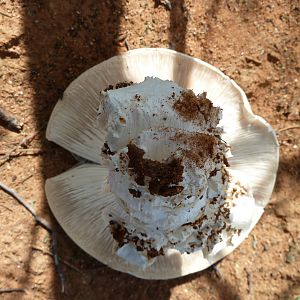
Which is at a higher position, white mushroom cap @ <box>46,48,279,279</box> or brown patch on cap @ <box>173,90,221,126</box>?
brown patch on cap @ <box>173,90,221,126</box>

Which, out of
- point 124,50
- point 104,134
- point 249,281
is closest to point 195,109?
point 104,134

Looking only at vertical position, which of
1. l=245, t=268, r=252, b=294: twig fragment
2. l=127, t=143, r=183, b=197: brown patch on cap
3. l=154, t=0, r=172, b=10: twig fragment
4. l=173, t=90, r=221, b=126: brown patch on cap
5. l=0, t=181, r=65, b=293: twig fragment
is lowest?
l=245, t=268, r=252, b=294: twig fragment

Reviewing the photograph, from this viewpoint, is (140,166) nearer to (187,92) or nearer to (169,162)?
(169,162)

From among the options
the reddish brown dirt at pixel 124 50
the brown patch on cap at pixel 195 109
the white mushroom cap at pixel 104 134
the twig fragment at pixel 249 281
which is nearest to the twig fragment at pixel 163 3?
the reddish brown dirt at pixel 124 50

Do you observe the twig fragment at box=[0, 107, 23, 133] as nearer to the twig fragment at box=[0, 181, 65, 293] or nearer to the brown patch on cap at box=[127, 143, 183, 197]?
the twig fragment at box=[0, 181, 65, 293]

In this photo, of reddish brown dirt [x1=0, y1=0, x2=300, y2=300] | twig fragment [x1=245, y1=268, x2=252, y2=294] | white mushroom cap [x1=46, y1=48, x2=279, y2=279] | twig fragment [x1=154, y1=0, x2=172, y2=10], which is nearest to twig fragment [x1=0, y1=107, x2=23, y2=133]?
reddish brown dirt [x1=0, y1=0, x2=300, y2=300]

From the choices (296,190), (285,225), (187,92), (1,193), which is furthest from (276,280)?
(1,193)

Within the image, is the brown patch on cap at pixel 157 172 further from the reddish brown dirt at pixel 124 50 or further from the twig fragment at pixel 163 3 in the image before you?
the twig fragment at pixel 163 3
